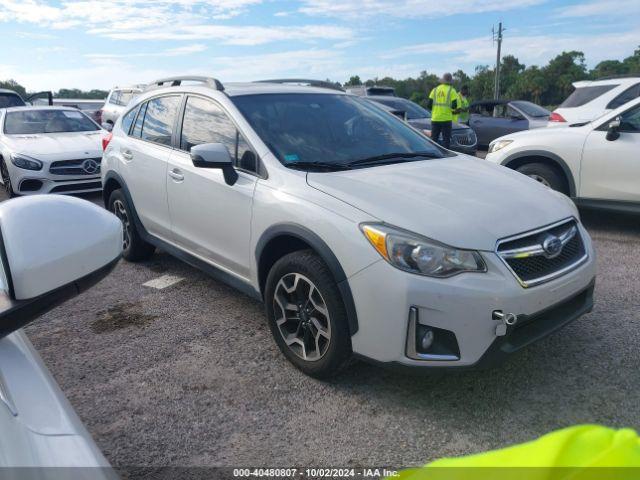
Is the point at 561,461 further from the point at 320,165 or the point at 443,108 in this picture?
the point at 443,108

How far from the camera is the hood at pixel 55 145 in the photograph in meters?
7.94

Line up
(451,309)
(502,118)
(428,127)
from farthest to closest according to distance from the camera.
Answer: (502,118) → (428,127) → (451,309)

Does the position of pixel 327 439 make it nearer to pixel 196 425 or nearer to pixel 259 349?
pixel 196 425

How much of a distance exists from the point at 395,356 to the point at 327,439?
52 cm

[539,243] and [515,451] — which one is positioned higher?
[515,451]

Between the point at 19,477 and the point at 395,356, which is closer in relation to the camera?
the point at 19,477

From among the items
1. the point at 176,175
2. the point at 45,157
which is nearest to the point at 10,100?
the point at 45,157

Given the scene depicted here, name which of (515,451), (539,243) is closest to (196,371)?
(539,243)

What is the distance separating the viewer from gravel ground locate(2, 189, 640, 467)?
2.54 m

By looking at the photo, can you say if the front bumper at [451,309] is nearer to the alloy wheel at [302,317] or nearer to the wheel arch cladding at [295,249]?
the wheel arch cladding at [295,249]

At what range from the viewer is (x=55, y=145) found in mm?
8273

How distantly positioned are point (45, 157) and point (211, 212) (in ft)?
17.7

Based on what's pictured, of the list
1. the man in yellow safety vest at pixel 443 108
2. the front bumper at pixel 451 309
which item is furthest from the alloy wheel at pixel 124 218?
the man in yellow safety vest at pixel 443 108

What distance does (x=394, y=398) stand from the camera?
2.90m
